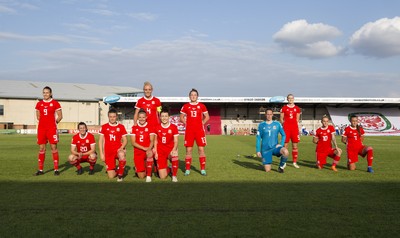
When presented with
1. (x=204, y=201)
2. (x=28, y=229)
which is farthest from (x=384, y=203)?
(x=28, y=229)

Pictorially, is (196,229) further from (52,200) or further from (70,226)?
(52,200)

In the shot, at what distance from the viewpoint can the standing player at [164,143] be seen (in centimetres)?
806

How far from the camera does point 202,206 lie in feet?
17.3

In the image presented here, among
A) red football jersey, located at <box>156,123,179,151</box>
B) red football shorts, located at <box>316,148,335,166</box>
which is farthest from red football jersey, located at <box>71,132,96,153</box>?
red football shorts, located at <box>316,148,335,166</box>

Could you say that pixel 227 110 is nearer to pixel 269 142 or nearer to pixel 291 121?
pixel 291 121

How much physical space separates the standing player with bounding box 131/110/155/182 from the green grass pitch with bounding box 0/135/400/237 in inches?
12.7

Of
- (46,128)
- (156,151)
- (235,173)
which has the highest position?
(46,128)

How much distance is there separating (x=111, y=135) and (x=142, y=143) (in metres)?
0.88

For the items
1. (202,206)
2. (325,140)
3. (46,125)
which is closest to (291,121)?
(325,140)

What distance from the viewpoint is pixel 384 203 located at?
5.55 metres

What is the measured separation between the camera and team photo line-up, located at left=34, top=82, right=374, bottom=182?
810 centimetres

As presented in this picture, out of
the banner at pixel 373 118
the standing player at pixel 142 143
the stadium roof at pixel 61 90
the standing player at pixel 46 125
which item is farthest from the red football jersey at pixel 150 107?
the stadium roof at pixel 61 90

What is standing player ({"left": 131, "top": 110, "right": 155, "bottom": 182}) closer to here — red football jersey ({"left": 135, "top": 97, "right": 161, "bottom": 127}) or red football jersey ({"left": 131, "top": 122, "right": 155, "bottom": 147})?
red football jersey ({"left": 131, "top": 122, "right": 155, "bottom": 147})

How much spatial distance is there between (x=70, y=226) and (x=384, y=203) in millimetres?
4690
